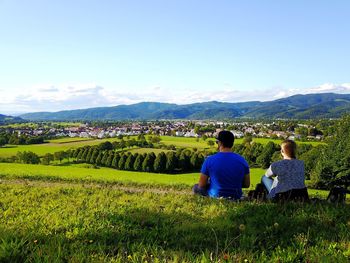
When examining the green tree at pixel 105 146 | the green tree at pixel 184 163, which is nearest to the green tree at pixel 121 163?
the green tree at pixel 184 163

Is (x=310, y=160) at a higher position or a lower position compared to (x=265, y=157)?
higher

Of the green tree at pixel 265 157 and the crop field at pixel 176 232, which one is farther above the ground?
the crop field at pixel 176 232

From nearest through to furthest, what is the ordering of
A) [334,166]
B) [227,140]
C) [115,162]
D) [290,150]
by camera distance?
[290,150] < [227,140] < [334,166] < [115,162]

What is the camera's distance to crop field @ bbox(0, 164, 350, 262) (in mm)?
3229

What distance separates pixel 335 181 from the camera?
43.2 m

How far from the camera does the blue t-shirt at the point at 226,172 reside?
675 centimetres

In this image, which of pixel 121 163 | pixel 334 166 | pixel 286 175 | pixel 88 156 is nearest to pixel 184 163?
pixel 121 163

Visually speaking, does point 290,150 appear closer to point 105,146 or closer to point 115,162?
point 115,162

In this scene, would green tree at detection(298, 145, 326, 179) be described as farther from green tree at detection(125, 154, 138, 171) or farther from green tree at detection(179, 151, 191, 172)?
green tree at detection(125, 154, 138, 171)

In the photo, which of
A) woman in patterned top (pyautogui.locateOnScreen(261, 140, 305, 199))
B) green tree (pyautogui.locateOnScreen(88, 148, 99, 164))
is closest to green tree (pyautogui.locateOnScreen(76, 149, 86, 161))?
green tree (pyautogui.locateOnScreen(88, 148, 99, 164))

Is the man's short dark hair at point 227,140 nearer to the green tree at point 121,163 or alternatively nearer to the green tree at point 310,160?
the green tree at point 310,160

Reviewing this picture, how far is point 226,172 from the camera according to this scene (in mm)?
6742

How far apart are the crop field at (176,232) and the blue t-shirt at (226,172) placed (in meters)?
0.72

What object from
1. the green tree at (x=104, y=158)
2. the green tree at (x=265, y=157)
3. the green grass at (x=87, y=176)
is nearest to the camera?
the green grass at (x=87, y=176)
